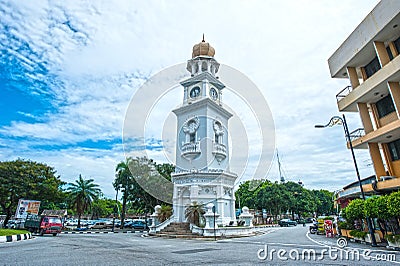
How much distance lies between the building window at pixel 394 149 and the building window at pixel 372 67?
4739mm

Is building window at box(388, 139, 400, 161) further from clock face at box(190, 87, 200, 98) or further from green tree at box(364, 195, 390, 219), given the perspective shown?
clock face at box(190, 87, 200, 98)

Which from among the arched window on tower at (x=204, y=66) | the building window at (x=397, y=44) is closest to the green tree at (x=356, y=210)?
the building window at (x=397, y=44)

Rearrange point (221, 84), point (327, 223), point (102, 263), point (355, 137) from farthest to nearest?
point (221, 84), point (327, 223), point (355, 137), point (102, 263)

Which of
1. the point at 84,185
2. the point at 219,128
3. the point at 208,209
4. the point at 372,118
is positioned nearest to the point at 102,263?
the point at 208,209

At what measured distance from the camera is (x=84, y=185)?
3891 centimetres

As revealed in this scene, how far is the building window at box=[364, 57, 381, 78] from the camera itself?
17441mm

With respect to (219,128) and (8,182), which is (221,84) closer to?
(219,128)

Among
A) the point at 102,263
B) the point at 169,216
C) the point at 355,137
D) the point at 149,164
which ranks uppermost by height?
the point at 149,164

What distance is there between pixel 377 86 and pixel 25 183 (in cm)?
3359

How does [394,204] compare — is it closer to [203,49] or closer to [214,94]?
[214,94]

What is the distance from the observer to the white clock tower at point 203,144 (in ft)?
90.3

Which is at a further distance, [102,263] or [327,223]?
[327,223]

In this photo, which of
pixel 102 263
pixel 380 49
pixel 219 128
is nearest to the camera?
pixel 102 263

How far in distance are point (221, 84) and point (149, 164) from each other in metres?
14.6
